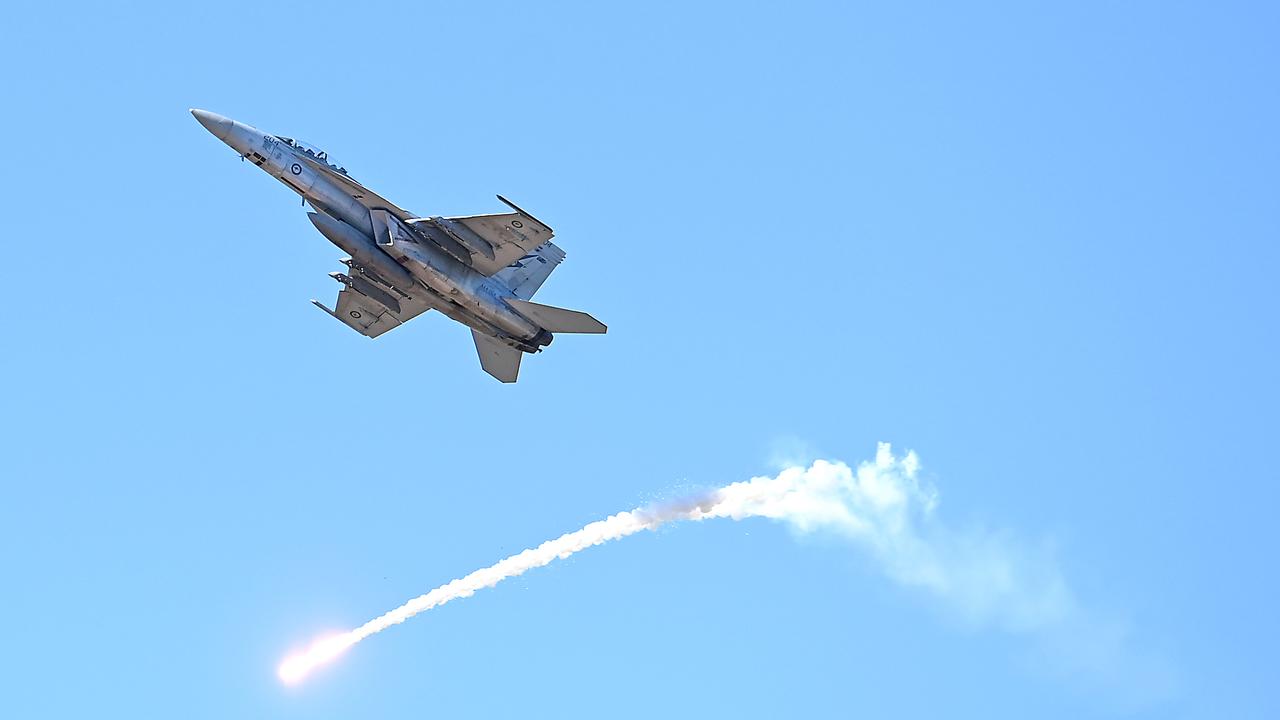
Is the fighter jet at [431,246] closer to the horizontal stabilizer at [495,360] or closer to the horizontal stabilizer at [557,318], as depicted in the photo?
the horizontal stabilizer at [557,318]

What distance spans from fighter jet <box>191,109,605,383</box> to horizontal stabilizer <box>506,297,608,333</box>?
33 mm

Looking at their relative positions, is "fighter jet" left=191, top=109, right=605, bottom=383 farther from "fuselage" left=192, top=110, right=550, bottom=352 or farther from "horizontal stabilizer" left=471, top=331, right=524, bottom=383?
"horizontal stabilizer" left=471, top=331, right=524, bottom=383

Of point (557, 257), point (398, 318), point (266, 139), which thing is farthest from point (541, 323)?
point (266, 139)

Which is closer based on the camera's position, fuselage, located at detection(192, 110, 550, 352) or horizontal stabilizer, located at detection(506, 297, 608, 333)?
fuselage, located at detection(192, 110, 550, 352)

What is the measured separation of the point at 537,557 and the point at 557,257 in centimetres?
1128

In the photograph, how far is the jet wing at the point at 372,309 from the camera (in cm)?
6331

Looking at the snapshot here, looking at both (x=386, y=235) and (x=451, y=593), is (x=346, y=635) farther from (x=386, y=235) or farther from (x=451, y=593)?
(x=386, y=235)

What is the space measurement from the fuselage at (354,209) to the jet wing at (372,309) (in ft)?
11.1

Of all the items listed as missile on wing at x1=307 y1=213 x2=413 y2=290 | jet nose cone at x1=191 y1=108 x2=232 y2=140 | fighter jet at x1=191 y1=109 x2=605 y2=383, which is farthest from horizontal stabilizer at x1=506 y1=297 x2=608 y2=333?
jet nose cone at x1=191 y1=108 x2=232 y2=140

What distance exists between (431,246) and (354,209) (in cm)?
276

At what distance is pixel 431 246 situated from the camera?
59.2 metres

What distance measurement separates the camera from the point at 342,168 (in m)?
59.1

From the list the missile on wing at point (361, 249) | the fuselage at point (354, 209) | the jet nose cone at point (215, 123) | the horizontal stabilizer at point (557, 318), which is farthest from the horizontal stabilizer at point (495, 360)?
the jet nose cone at point (215, 123)

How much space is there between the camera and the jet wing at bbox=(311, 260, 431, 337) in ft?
208
